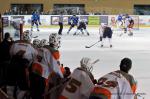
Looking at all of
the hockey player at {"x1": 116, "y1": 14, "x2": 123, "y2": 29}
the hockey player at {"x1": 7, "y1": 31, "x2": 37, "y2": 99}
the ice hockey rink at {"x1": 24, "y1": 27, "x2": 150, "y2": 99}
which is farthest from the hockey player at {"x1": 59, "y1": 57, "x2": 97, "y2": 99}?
the hockey player at {"x1": 116, "y1": 14, "x2": 123, "y2": 29}

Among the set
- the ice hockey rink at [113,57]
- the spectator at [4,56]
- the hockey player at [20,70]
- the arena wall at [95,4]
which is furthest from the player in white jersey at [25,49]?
the arena wall at [95,4]

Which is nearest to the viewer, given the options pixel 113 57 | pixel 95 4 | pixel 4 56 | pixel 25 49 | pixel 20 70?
pixel 20 70

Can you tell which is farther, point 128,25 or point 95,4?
point 95,4

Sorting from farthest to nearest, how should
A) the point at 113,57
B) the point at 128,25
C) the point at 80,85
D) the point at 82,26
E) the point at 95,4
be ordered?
the point at 95,4 → the point at 128,25 → the point at 82,26 → the point at 113,57 → the point at 80,85

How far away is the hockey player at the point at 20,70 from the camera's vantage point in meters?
4.87

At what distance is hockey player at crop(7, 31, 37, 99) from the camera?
4.87 meters

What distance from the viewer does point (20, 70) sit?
4.89m

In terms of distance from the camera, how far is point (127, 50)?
54.5ft

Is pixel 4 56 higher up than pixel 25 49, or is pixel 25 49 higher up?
pixel 25 49

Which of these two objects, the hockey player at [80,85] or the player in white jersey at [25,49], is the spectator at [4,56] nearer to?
the player in white jersey at [25,49]

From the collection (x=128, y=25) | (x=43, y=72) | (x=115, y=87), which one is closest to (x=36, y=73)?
(x=43, y=72)

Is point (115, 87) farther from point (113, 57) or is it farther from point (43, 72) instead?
point (113, 57)

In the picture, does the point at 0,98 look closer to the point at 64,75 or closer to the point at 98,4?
the point at 64,75

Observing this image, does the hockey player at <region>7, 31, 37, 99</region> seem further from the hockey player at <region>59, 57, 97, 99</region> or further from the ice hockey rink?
the ice hockey rink
